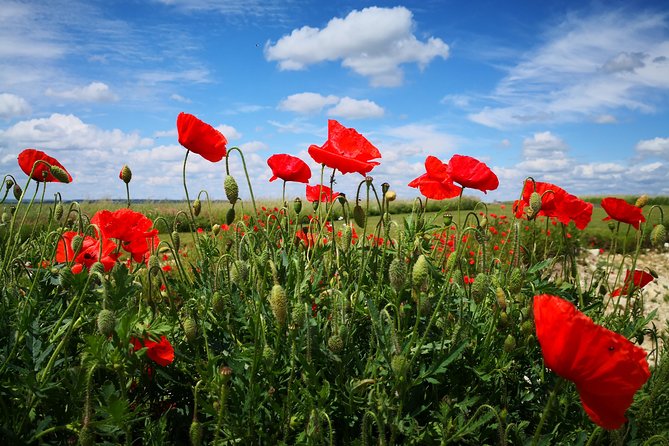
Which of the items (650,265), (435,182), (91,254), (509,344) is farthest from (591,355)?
(650,265)

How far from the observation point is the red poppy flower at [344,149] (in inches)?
73.7

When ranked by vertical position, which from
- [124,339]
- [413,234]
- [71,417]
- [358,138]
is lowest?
[71,417]

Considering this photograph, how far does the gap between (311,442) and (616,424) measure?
73 cm

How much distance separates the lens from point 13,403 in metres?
1.58

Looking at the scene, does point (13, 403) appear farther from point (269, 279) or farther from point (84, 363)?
point (269, 279)

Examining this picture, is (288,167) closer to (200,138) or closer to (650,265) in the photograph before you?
(200,138)

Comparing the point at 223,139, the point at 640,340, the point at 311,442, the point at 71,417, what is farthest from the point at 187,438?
the point at 640,340

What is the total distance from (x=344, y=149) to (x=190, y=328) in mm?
884

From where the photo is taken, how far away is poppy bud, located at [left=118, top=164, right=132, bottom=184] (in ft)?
7.84

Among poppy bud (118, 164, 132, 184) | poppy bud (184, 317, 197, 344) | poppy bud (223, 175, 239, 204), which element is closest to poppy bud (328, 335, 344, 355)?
poppy bud (184, 317, 197, 344)

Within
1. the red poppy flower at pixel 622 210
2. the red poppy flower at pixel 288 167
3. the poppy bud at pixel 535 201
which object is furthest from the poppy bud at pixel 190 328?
→ the red poppy flower at pixel 622 210

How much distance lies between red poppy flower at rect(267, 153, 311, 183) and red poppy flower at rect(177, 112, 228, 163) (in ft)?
0.80

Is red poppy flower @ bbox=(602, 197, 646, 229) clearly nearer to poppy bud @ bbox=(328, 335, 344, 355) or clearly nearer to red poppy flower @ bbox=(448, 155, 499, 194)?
red poppy flower @ bbox=(448, 155, 499, 194)

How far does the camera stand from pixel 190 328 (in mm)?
1619
